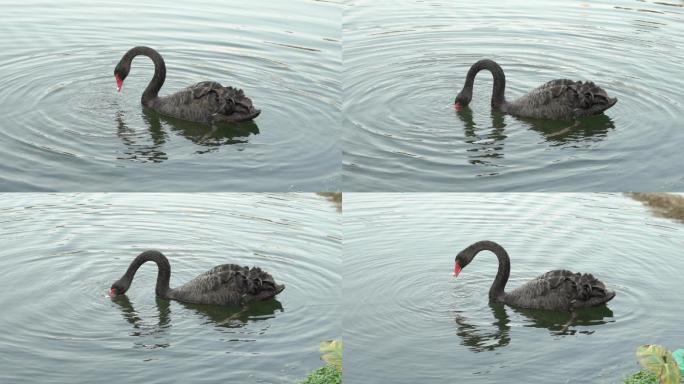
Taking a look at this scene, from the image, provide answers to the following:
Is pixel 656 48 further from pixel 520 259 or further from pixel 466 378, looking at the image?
pixel 466 378

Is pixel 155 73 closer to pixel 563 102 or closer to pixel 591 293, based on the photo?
pixel 563 102

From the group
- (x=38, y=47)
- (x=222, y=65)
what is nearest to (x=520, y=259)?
(x=222, y=65)

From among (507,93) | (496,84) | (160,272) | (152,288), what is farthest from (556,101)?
(152,288)

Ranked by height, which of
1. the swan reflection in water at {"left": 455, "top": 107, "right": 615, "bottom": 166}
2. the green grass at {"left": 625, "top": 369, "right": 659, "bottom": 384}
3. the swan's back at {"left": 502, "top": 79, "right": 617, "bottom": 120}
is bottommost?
the green grass at {"left": 625, "top": 369, "right": 659, "bottom": 384}

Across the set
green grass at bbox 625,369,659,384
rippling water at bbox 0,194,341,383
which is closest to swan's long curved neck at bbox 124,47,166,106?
rippling water at bbox 0,194,341,383

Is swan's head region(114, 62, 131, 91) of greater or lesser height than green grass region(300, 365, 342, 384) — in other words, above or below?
above

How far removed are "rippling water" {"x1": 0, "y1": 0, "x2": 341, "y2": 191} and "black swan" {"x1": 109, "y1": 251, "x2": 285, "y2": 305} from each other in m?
0.76

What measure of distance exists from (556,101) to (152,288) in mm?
3469

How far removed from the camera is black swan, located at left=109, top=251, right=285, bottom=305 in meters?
8.84

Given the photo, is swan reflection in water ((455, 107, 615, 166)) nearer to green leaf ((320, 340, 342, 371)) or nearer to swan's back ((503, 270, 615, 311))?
swan's back ((503, 270, 615, 311))

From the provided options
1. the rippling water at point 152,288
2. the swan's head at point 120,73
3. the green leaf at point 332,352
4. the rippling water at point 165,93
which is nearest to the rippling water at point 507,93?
the rippling water at point 165,93

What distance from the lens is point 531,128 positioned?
9.39 metres

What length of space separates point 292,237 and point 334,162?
1276 mm

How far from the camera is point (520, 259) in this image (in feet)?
32.5
